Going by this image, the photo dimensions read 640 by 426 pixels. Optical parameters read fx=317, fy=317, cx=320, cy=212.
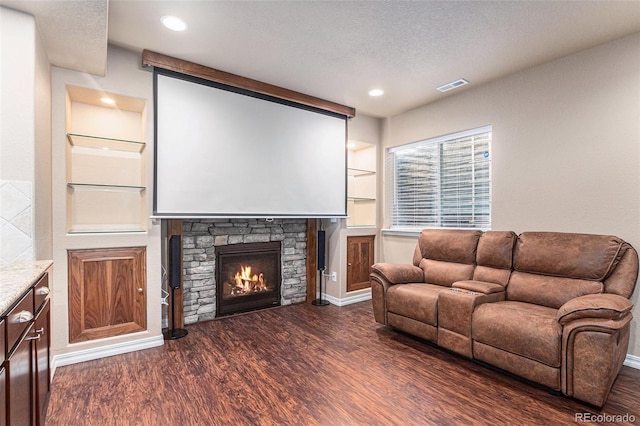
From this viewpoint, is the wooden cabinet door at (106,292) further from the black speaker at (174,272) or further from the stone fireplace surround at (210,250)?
the stone fireplace surround at (210,250)

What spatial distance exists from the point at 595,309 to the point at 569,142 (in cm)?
167

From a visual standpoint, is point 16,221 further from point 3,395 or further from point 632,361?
point 632,361

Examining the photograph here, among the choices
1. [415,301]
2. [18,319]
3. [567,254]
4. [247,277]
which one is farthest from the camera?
[247,277]

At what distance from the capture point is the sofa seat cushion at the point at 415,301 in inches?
116

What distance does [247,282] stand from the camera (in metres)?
4.08

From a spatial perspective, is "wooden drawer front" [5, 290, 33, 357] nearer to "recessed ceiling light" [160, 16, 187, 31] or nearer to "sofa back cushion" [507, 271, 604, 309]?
"recessed ceiling light" [160, 16, 187, 31]

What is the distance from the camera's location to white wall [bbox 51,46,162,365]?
103 inches

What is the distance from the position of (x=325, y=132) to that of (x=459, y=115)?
1664mm

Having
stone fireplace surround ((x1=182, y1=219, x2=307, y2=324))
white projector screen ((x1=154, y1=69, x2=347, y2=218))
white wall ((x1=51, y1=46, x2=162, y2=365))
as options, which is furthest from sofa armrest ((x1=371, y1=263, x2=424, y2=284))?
white wall ((x1=51, y1=46, x2=162, y2=365))

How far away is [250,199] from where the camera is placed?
355 cm

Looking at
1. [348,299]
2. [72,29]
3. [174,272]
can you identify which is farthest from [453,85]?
[174,272]

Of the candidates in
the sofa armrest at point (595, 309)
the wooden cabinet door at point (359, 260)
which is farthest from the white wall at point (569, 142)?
the wooden cabinet door at point (359, 260)

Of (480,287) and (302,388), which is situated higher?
(480,287)

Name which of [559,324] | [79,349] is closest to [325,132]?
[559,324]
